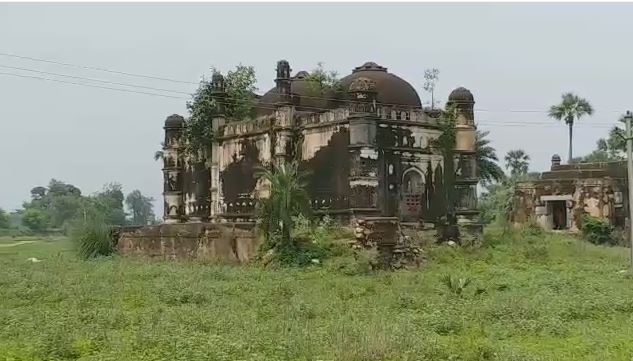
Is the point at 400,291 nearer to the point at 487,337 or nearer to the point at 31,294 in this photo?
the point at 487,337

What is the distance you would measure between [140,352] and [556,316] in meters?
6.57

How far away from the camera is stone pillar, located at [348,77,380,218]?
23.8 meters

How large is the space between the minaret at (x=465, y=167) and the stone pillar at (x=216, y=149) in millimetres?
9208

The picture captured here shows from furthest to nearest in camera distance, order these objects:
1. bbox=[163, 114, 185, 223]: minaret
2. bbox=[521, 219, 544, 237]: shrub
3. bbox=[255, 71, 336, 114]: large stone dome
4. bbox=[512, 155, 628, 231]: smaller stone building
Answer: bbox=[512, 155, 628, 231]: smaller stone building
bbox=[163, 114, 185, 223]: minaret
bbox=[521, 219, 544, 237]: shrub
bbox=[255, 71, 336, 114]: large stone dome

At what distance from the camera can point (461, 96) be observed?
88.3ft

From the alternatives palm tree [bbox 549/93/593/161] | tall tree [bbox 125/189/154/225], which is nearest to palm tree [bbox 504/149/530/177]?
palm tree [bbox 549/93/593/161]

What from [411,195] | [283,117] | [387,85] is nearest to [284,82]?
[283,117]

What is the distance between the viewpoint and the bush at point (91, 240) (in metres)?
29.3

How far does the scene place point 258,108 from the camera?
1187 inches

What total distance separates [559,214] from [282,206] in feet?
68.1

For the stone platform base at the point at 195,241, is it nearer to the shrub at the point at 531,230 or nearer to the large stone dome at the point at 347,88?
the large stone dome at the point at 347,88

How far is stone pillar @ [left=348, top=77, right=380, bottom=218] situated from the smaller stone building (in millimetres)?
15469

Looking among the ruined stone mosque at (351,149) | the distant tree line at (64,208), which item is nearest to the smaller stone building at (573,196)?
the ruined stone mosque at (351,149)

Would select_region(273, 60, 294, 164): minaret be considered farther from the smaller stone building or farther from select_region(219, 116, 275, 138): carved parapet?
the smaller stone building
